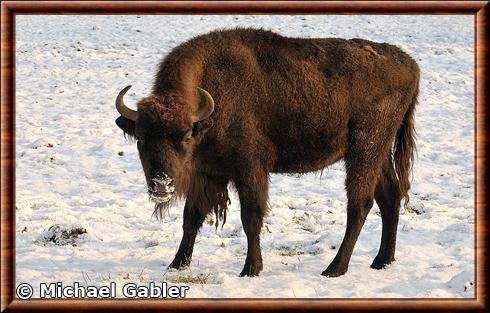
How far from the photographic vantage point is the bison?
628 centimetres

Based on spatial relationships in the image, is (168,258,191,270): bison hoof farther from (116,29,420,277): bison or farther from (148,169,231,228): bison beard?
→ (148,169,231,228): bison beard

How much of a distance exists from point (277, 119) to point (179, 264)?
6.00 ft

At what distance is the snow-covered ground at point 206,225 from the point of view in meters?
6.09

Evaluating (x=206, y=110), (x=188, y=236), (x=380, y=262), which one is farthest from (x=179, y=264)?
(x=380, y=262)

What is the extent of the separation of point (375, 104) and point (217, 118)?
1754mm

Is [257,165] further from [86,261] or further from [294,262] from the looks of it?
[86,261]

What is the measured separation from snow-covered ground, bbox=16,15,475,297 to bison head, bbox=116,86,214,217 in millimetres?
1013

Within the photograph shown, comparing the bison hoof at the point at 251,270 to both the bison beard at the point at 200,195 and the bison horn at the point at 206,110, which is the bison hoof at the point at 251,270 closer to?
the bison beard at the point at 200,195

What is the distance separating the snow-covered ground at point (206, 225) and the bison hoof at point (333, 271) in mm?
71

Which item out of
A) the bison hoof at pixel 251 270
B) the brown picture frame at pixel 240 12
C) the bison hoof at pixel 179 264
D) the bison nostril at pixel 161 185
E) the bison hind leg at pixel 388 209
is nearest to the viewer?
the brown picture frame at pixel 240 12

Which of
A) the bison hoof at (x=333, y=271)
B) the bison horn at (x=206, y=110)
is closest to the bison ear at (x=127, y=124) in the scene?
the bison horn at (x=206, y=110)

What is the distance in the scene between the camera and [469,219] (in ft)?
26.7

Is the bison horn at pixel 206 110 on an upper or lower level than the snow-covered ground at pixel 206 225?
upper

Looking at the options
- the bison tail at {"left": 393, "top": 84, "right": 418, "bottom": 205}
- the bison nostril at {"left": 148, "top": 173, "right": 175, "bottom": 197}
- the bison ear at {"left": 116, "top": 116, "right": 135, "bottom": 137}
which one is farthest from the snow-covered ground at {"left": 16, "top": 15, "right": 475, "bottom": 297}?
the bison ear at {"left": 116, "top": 116, "right": 135, "bottom": 137}
